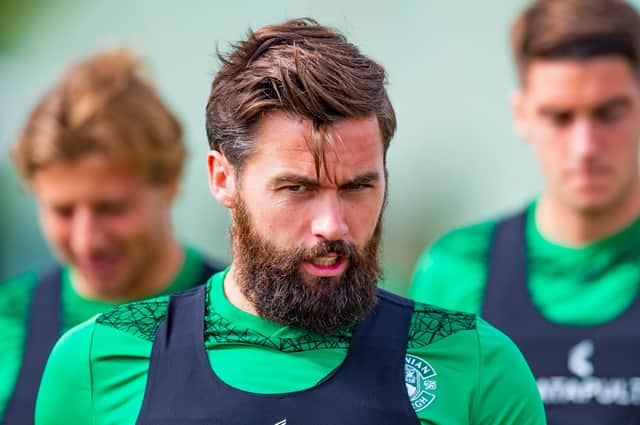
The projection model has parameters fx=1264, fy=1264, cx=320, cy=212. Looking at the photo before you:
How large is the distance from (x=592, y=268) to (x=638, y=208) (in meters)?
0.29

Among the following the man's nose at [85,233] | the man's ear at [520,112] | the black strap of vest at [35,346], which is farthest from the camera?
the man's ear at [520,112]

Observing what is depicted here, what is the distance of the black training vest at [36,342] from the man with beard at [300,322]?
1.29 meters

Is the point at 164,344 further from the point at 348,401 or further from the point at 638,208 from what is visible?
the point at 638,208

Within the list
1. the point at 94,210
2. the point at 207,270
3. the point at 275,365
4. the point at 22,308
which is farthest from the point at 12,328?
the point at 275,365

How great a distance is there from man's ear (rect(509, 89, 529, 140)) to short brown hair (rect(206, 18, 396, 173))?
6.40 feet

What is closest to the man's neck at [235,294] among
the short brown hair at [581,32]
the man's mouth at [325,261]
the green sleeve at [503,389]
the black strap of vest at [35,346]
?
the man's mouth at [325,261]

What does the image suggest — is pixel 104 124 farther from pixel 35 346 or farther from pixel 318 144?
pixel 318 144

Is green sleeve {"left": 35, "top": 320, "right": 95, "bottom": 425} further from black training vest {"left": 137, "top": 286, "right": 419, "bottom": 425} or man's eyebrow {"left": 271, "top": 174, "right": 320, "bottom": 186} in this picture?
man's eyebrow {"left": 271, "top": 174, "right": 320, "bottom": 186}

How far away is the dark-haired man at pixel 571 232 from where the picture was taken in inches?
166

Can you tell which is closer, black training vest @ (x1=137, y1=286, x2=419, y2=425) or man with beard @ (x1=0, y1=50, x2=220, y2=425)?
black training vest @ (x1=137, y1=286, x2=419, y2=425)

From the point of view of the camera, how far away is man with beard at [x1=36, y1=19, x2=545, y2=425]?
2730mm

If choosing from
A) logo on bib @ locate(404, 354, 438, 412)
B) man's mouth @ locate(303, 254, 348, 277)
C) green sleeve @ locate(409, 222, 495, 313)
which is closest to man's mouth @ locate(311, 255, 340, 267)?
man's mouth @ locate(303, 254, 348, 277)

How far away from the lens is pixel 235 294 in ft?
9.75

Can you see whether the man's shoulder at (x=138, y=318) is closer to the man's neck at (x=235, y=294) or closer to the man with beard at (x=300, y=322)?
the man with beard at (x=300, y=322)
